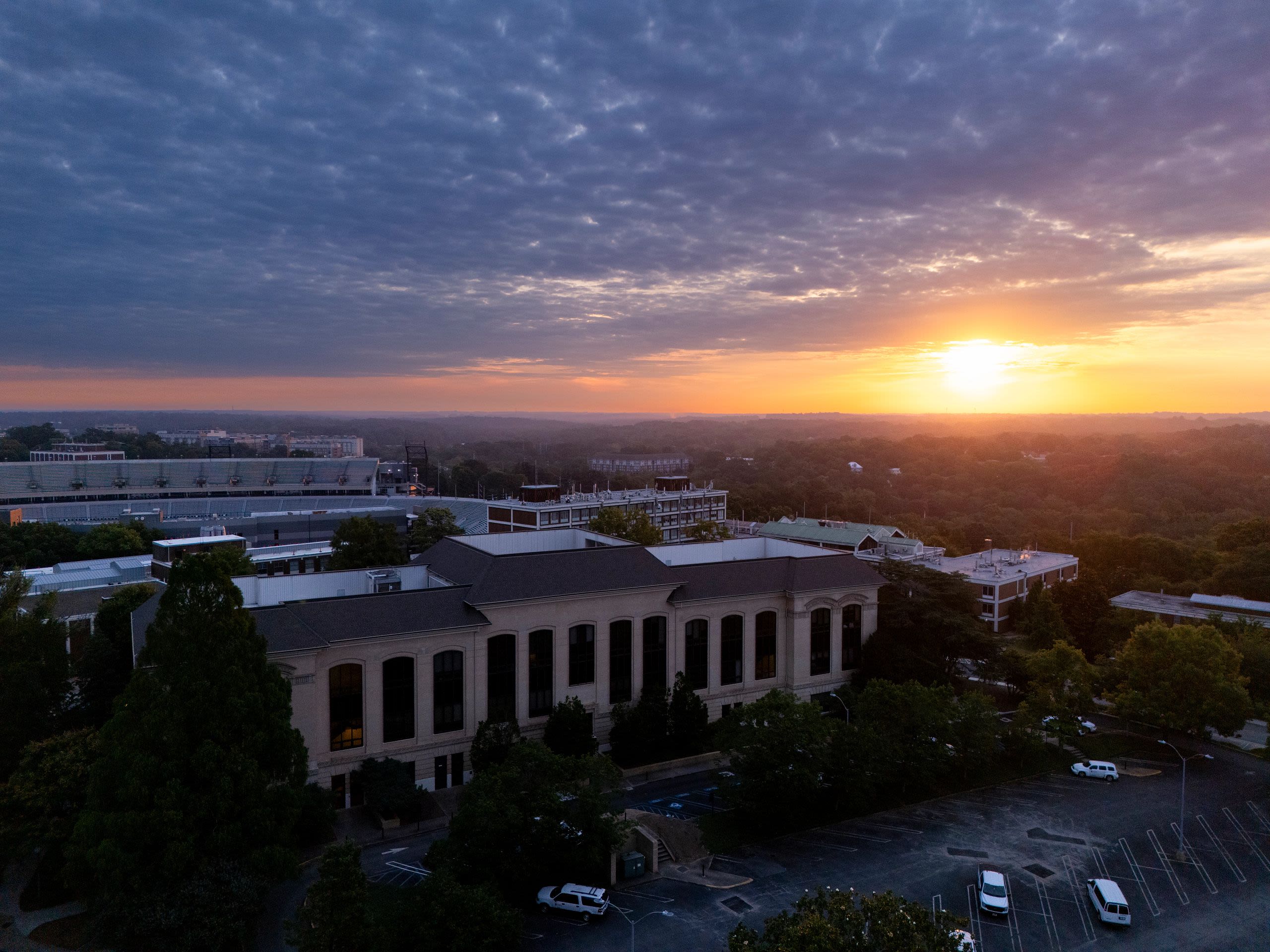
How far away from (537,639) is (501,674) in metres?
3.09

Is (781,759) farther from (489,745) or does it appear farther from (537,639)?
(537,639)

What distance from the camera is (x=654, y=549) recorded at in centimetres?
6212

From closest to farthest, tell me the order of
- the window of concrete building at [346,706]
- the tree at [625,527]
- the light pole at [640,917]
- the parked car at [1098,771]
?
the light pole at [640,917], the window of concrete building at [346,706], the parked car at [1098,771], the tree at [625,527]

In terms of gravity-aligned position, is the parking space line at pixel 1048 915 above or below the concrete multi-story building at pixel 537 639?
below

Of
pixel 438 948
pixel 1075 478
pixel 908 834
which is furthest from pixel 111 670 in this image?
pixel 1075 478

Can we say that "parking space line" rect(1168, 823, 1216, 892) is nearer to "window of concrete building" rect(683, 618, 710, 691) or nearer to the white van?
the white van

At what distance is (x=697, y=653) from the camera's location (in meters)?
54.2

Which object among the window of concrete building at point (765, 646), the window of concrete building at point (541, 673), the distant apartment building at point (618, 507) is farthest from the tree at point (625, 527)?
the window of concrete building at point (541, 673)

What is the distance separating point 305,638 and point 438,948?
18.6 m

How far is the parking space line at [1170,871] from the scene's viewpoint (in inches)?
1380

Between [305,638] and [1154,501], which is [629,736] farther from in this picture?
[1154,501]

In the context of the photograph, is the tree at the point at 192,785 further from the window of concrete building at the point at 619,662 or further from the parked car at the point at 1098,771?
the parked car at the point at 1098,771

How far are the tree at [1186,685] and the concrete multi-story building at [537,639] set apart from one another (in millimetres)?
18020

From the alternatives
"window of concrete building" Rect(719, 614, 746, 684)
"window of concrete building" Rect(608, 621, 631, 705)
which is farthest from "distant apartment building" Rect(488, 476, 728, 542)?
"window of concrete building" Rect(608, 621, 631, 705)
